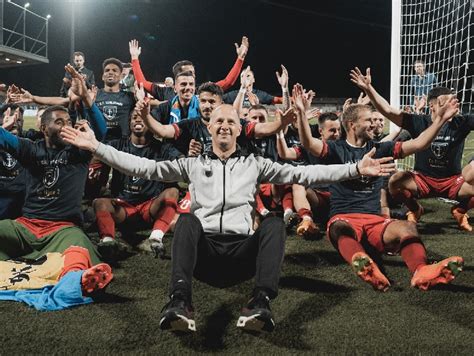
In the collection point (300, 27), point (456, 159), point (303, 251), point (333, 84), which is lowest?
point (303, 251)

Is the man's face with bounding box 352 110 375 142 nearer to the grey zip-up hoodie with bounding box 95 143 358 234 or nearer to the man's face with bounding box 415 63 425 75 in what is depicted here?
the grey zip-up hoodie with bounding box 95 143 358 234

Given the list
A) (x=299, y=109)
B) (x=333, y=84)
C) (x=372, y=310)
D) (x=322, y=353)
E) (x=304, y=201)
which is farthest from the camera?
(x=333, y=84)

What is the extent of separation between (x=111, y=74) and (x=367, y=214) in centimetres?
390

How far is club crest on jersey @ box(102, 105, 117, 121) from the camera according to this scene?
6.17 meters

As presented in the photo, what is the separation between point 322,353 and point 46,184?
2.42m

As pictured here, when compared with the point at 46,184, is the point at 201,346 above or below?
below

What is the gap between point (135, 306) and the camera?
2.95m

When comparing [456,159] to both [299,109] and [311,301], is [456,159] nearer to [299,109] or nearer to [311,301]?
[299,109]

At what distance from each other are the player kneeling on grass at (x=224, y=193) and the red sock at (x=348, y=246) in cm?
63

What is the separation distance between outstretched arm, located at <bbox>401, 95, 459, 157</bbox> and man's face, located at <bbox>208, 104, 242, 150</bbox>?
144cm

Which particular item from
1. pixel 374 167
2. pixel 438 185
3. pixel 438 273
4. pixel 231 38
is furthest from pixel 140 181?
pixel 231 38

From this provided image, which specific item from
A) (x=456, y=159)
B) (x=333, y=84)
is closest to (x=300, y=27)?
(x=333, y=84)

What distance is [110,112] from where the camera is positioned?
6188mm

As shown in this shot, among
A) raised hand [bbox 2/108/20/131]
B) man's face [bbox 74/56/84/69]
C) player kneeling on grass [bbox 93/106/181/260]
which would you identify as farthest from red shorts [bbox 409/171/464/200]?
man's face [bbox 74/56/84/69]
